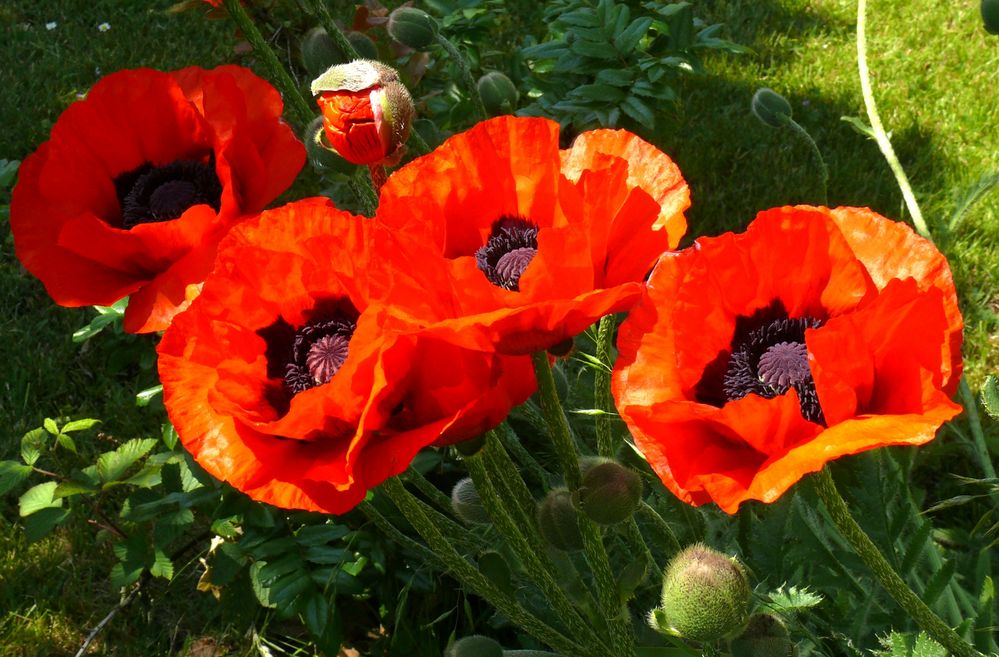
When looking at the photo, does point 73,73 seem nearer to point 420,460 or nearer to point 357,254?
point 420,460

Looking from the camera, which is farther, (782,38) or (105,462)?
(782,38)

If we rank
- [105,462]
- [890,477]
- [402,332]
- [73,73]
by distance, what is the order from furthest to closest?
[73,73] < [105,462] < [890,477] < [402,332]

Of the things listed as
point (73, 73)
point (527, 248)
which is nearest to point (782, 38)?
point (73, 73)

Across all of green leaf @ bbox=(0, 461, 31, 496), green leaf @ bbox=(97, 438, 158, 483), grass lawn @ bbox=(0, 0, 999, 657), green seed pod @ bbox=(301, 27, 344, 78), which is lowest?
grass lawn @ bbox=(0, 0, 999, 657)

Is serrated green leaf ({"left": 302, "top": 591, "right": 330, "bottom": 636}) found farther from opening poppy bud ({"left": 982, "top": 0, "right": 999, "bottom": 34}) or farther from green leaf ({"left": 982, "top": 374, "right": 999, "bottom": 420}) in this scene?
opening poppy bud ({"left": 982, "top": 0, "right": 999, "bottom": 34})

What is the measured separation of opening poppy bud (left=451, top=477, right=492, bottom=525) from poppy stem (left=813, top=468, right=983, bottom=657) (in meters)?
0.54

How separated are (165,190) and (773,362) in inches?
30.6

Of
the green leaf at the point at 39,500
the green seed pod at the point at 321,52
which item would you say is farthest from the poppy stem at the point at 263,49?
the green leaf at the point at 39,500

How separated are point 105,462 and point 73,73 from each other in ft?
9.04

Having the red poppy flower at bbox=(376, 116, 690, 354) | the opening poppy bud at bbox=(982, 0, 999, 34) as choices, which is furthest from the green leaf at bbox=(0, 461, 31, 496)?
the opening poppy bud at bbox=(982, 0, 999, 34)

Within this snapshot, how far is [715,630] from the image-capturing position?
1087 millimetres

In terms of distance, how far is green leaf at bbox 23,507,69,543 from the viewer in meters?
2.13

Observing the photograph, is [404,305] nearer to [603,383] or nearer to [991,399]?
[603,383]

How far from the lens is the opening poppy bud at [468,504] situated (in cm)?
149
